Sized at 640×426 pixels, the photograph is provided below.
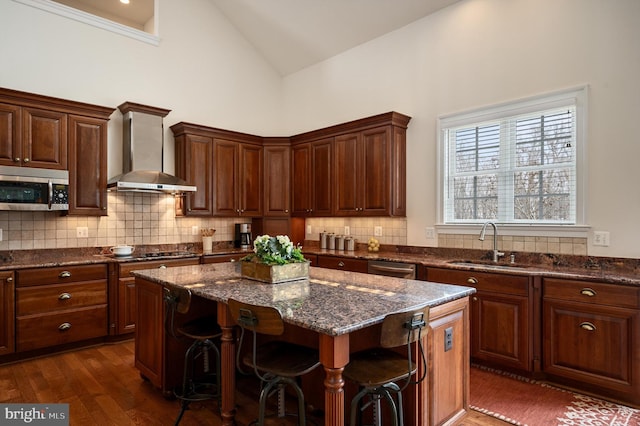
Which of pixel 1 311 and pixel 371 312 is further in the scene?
pixel 1 311

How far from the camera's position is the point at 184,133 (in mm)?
5023

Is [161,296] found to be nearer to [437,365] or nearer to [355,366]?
[355,366]

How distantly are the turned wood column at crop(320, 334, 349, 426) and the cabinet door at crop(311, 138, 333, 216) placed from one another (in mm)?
3568

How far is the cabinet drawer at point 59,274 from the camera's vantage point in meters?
3.66

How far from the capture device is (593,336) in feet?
9.41

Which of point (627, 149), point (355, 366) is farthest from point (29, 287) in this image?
point (627, 149)

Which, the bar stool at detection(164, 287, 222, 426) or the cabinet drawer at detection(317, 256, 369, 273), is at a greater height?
the cabinet drawer at detection(317, 256, 369, 273)

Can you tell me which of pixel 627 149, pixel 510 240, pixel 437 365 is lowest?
pixel 437 365

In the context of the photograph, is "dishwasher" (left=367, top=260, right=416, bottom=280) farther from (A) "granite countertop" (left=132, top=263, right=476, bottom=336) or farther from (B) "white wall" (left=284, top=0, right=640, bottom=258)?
(A) "granite countertop" (left=132, top=263, right=476, bottom=336)

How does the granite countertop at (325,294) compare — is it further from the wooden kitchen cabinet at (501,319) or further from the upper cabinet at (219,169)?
the upper cabinet at (219,169)

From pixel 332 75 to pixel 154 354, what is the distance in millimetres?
4420

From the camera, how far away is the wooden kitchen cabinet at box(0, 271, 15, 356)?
353 cm

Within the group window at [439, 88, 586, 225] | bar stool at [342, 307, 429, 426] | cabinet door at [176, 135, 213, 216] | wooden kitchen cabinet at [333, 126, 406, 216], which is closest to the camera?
bar stool at [342, 307, 429, 426]

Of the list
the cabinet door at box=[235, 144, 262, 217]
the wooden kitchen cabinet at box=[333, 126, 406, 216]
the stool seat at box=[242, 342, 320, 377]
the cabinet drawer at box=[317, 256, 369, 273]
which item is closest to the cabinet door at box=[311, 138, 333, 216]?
the wooden kitchen cabinet at box=[333, 126, 406, 216]
